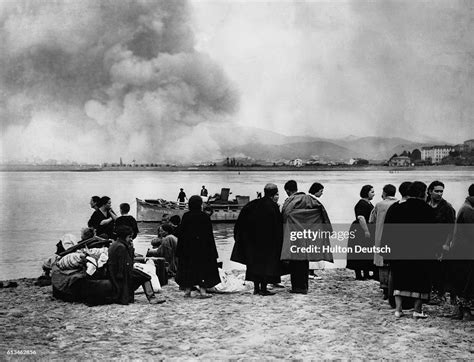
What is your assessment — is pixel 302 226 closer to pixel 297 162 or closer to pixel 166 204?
pixel 297 162

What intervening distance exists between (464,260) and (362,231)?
226 cm

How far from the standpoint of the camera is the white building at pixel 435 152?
15.5 m

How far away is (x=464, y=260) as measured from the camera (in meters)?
5.50

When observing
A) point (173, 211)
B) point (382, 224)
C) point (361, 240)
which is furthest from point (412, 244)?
point (173, 211)

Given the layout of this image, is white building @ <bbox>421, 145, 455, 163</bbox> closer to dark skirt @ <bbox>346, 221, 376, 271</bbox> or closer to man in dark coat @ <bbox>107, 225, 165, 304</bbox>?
Answer: dark skirt @ <bbox>346, 221, 376, 271</bbox>

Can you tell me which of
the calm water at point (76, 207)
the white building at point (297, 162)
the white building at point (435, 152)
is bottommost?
the calm water at point (76, 207)

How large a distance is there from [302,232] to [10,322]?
3.63m

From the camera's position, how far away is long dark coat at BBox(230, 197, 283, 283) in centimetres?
687

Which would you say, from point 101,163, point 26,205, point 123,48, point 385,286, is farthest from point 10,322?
point 26,205

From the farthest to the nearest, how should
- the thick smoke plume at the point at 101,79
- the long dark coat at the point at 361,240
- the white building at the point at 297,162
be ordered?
the white building at the point at 297,162 → the thick smoke plume at the point at 101,79 → the long dark coat at the point at 361,240

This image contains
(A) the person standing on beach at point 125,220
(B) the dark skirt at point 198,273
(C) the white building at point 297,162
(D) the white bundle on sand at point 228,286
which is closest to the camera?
(B) the dark skirt at point 198,273

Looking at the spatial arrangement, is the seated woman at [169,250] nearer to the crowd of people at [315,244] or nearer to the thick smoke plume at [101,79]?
the crowd of people at [315,244]

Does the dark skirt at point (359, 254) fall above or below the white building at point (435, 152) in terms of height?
below

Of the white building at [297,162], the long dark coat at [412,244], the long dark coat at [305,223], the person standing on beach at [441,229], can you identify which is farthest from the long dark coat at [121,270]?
the white building at [297,162]
